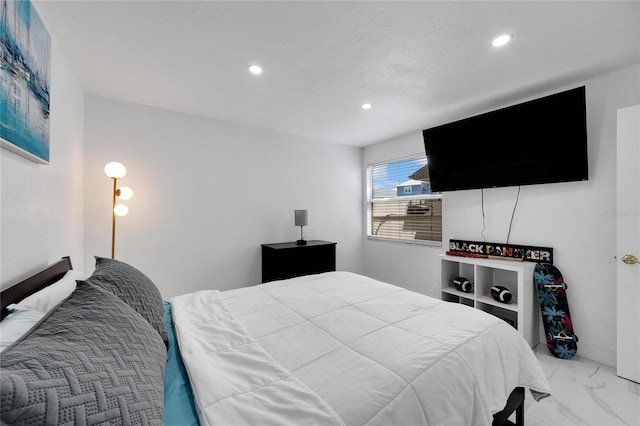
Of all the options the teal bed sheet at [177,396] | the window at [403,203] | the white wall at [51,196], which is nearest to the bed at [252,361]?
the teal bed sheet at [177,396]

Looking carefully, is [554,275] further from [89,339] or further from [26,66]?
[26,66]

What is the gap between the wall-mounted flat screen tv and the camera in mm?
2266

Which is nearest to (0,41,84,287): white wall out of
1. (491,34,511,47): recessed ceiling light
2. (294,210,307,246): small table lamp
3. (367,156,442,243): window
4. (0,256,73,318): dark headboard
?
(0,256,73,318): dark headboard

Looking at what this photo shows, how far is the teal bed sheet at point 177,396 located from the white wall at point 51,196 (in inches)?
32.7

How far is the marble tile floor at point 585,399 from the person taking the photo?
1.63 meters

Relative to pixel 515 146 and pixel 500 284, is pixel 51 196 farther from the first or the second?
pixel 500 284

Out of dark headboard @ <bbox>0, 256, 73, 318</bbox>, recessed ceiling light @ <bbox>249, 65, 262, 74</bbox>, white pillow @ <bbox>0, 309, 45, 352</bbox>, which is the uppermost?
recessed ceiling light @ <bbox>249, 65, 262, 74</bbox>

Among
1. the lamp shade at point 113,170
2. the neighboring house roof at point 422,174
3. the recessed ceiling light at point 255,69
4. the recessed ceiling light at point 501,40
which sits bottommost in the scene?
the lamp shade at point 113,170

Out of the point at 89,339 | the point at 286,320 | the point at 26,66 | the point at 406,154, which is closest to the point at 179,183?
the point at 26,66

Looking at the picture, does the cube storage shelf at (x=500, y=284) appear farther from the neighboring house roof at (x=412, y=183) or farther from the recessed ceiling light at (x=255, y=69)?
the recessed ceiling light at (x=255, y=69)

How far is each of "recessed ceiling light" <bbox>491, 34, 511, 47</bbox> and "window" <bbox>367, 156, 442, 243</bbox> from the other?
1967 millimetres

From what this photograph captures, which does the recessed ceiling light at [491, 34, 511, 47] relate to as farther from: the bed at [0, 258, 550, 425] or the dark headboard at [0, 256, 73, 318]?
the dark headboard at [0, 256, 73, 318]

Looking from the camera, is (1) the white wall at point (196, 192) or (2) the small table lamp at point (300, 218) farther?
(2) the small table lamp at point (300, 218)

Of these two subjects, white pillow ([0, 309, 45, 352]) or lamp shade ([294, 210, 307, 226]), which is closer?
white pillow ([0, 309, 45, 352])
